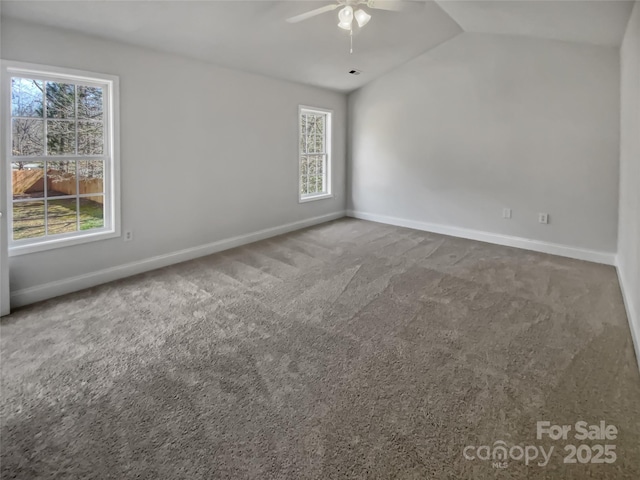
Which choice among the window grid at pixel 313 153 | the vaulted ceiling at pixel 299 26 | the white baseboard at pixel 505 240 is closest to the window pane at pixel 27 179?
the vaulted ceiling at pixel 299 26

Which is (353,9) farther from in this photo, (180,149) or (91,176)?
(91,176)

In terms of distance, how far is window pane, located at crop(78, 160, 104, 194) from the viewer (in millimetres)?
3537

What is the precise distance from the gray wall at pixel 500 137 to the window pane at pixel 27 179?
4.84 meters

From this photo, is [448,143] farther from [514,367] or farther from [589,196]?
[514,367]

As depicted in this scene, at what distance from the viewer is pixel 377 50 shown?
5.00m

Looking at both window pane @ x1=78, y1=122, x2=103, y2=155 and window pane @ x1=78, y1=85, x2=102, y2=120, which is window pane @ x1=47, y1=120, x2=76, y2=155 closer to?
window pane @ x1=78, y1=122, x2=103, y2=155

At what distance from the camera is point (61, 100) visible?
3320 mm

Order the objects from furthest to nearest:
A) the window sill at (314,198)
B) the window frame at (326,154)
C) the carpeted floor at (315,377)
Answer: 1. the window sill at (314,198)
2. the window frame at (326,154)
3. the carpeted floor at (315,377)

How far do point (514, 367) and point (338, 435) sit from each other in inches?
49.1

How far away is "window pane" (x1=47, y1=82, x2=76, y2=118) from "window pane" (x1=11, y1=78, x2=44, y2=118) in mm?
65

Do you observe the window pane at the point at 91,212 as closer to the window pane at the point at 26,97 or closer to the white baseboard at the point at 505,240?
the window pane at the point at 26,97

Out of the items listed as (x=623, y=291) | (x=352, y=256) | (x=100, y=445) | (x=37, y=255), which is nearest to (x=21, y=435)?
(x=100, y=445)

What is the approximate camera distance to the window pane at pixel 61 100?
3250 millimetres

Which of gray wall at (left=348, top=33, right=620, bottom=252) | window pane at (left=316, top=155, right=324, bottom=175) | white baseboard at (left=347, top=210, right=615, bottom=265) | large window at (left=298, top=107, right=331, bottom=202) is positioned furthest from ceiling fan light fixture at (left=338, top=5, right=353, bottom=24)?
white baseboard at (left=347, top=210, right=615, bottom=265)
